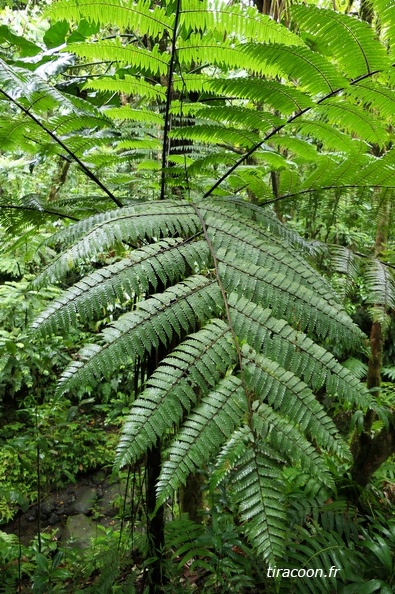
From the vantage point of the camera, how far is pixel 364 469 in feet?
6.89

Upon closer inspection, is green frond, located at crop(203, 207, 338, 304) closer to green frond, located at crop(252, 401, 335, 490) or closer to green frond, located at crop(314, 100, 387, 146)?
green frond, located at crop(252, 401, 335, 490)

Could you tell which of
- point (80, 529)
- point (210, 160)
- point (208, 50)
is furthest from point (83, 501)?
point (208, 50)

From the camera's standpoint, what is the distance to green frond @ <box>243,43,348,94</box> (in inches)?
37.0

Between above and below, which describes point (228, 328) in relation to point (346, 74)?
below

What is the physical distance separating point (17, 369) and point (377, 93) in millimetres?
4159

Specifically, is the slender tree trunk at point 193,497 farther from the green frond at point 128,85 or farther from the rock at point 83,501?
the green frond at point 128,85

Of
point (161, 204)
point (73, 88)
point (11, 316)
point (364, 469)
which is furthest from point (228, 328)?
point (11, 316)

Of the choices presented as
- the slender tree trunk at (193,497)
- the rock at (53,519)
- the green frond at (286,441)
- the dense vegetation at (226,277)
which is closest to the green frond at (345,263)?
the dense vegetation at (226,277)

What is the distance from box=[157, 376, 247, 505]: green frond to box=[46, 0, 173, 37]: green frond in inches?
37.8

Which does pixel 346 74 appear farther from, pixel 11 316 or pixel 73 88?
pixel 11 316

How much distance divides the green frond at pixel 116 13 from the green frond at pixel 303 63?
258 mm

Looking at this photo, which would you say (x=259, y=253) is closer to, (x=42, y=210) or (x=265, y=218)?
(x=265, y=218)

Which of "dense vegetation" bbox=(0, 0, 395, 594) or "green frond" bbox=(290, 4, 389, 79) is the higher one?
"green frond" bbox=(290, 4, 389, 79)

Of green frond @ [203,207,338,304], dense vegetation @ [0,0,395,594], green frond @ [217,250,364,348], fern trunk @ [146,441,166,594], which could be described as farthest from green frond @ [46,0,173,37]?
fern trunk @ [146,441,166,594]
